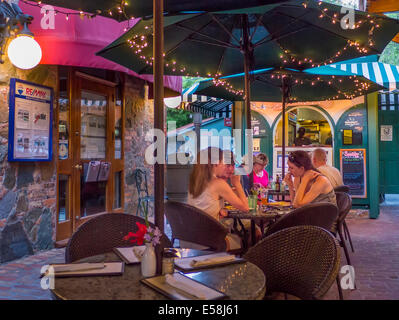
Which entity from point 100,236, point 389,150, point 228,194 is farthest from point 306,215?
point 389,150

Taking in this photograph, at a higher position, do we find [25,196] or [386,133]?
[386,133]

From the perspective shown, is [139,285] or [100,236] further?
[100,236]

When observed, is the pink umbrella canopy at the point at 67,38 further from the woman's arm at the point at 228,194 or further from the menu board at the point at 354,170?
the menu board at the point at 354,170

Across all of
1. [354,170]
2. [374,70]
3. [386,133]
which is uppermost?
[374,70]

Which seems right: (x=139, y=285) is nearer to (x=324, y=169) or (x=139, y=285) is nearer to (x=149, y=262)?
(x=149, y=262)

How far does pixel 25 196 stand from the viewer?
4.73 metres

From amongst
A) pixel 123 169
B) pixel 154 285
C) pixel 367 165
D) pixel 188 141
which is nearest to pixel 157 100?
pixel 154 285

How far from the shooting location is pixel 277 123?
9414 mm

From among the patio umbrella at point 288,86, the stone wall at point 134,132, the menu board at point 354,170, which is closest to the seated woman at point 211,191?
the patio umbrella at point 288,86

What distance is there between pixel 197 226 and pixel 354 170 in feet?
21.0

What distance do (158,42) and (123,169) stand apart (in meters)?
5.07

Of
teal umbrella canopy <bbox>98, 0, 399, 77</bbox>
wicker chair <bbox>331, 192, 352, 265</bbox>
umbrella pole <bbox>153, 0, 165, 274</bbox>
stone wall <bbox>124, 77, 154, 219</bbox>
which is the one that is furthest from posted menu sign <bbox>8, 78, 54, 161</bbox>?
wicker chair <bbox>331, 192, 352, 265</bbox>

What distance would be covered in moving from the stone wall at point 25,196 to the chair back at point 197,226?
2.16 metres

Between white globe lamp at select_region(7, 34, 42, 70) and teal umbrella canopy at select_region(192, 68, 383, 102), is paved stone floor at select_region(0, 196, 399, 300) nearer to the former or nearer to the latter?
white globe lamp at select_region(7, 34, 42, 70)
